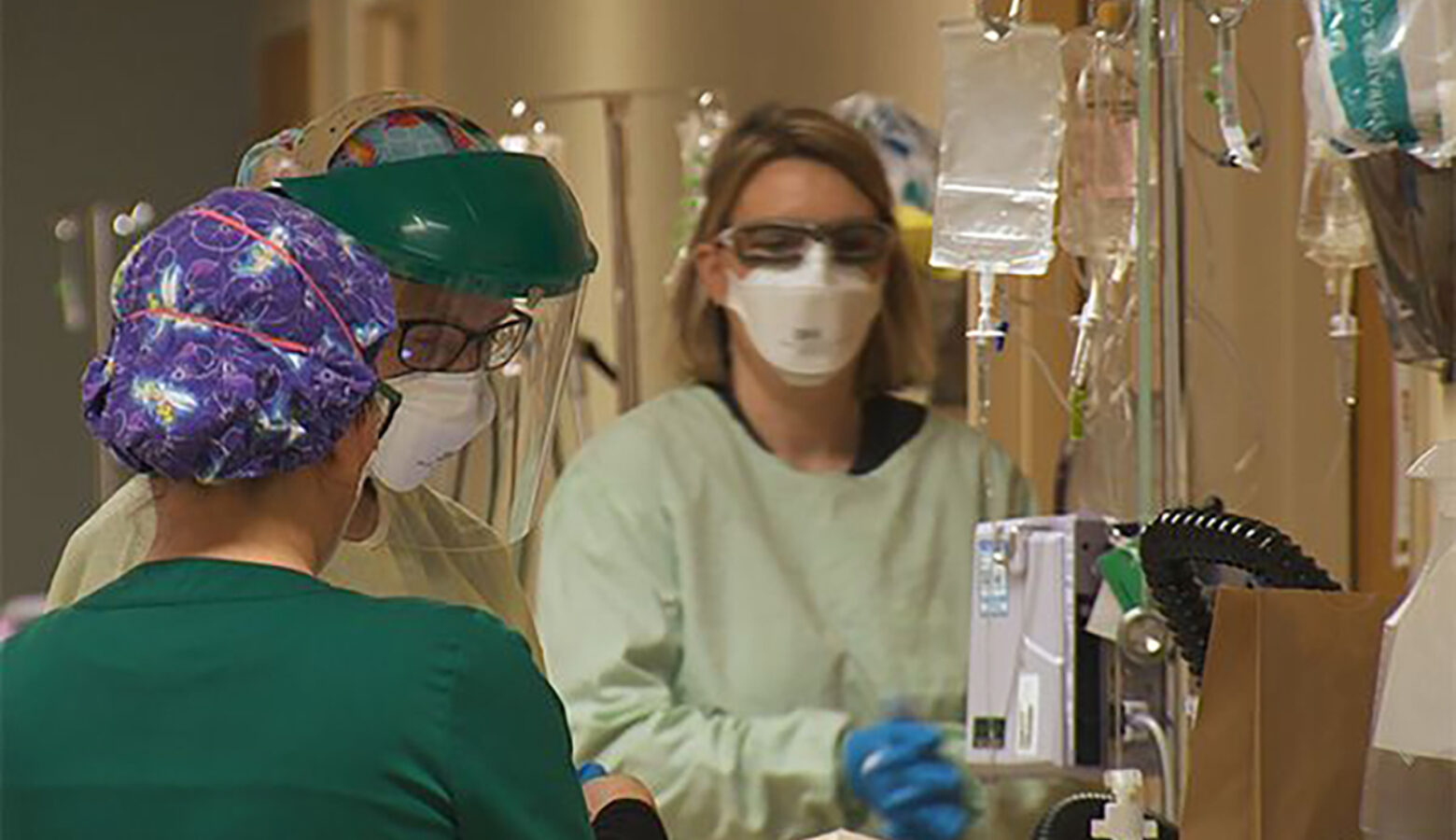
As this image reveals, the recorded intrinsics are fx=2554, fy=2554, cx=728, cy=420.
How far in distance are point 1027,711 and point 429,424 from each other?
0.70 meters

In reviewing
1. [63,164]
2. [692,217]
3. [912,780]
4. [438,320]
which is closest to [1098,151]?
[438,320]

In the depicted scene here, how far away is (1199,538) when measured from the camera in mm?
1864

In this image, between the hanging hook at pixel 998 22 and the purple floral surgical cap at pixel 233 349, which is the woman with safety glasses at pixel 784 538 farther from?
the purple floral surgical cap at pixel 233 349

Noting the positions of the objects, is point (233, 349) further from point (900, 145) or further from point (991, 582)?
point (900, 145)

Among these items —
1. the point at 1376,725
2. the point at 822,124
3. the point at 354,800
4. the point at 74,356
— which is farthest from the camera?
the point at 74,356

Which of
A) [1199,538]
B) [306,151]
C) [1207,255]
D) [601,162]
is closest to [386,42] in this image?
[601,162]

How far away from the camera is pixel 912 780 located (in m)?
2.86

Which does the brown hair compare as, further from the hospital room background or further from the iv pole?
the iv pole

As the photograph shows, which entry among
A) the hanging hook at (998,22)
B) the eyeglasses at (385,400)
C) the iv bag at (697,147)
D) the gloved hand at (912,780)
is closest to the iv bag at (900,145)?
the iv bag at (697,147)

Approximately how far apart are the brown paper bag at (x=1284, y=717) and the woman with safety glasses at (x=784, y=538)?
1007 mm

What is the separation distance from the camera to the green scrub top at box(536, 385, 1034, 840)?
2.90 m

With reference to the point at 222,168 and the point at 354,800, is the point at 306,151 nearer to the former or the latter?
the point at 354,800

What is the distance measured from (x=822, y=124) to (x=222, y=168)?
3519 millimetres

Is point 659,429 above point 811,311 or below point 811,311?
below
